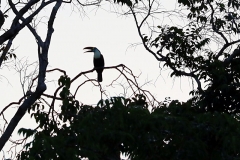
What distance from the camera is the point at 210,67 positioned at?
966 centimetres

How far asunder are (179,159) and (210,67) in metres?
3.63

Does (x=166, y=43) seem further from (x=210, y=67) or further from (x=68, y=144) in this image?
(x=68, y=144)

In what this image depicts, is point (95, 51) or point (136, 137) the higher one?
point (95, 51)

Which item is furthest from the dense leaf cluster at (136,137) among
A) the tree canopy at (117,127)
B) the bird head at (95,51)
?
the bird head at (95,51)

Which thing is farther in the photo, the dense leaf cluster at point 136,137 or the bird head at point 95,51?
the bird head at point 95,51

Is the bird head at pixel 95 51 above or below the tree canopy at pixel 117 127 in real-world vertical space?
above

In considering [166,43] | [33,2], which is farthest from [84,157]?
[166,43]

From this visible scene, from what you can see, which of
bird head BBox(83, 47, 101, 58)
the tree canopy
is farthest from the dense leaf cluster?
bird head BBox(83, 47, 101, 58)

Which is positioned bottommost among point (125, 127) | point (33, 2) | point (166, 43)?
point (125, 127)

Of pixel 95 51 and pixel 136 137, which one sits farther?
pixel 95 51

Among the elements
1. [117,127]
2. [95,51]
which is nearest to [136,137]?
[117,127]

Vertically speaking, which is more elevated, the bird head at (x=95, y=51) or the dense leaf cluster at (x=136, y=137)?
the bird head at (x=95, y=51)

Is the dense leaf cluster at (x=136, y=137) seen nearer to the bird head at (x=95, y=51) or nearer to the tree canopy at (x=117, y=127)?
the tree canopy at (x=117, y=127)

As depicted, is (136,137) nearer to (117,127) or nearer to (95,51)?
(117,127)
